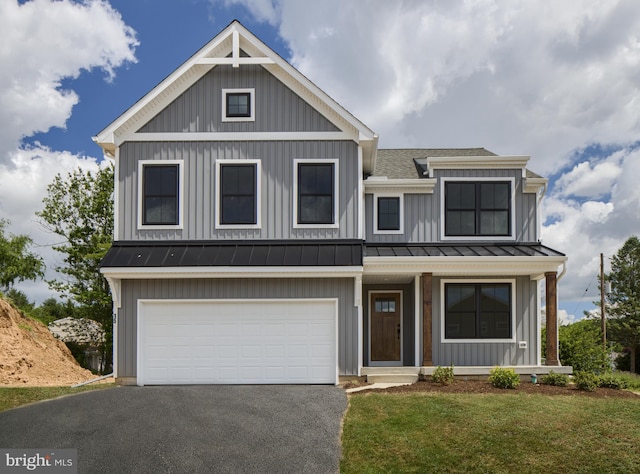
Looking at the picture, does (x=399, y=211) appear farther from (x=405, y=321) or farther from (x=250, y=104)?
(x=250, y=104)

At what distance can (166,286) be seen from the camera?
14.2 metres

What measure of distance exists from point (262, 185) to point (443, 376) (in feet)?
21.6

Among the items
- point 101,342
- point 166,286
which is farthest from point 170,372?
point 101,342

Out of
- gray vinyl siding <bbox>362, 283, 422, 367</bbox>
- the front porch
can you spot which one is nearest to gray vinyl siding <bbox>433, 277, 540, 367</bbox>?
the front porch

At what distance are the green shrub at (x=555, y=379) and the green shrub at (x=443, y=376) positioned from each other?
240 cm

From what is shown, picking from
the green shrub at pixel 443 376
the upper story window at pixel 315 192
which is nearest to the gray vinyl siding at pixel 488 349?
the green shrub at pixel 443 376

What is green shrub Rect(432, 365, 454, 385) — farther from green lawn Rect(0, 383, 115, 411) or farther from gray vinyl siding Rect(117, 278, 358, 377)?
green lawn Rect(0, 383, 115, 411)

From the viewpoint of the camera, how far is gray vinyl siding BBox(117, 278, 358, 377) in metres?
14.1

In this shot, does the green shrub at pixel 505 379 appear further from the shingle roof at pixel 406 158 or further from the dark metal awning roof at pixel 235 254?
the shingle roof at pixel 406 158

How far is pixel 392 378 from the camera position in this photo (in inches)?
550

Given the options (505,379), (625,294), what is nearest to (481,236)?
(505,379)

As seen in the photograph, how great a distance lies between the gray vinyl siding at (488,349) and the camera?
15320 mm

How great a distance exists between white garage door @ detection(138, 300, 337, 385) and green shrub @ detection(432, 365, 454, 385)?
8.08 feet

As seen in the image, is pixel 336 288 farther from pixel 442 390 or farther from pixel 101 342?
pixel 101 342
